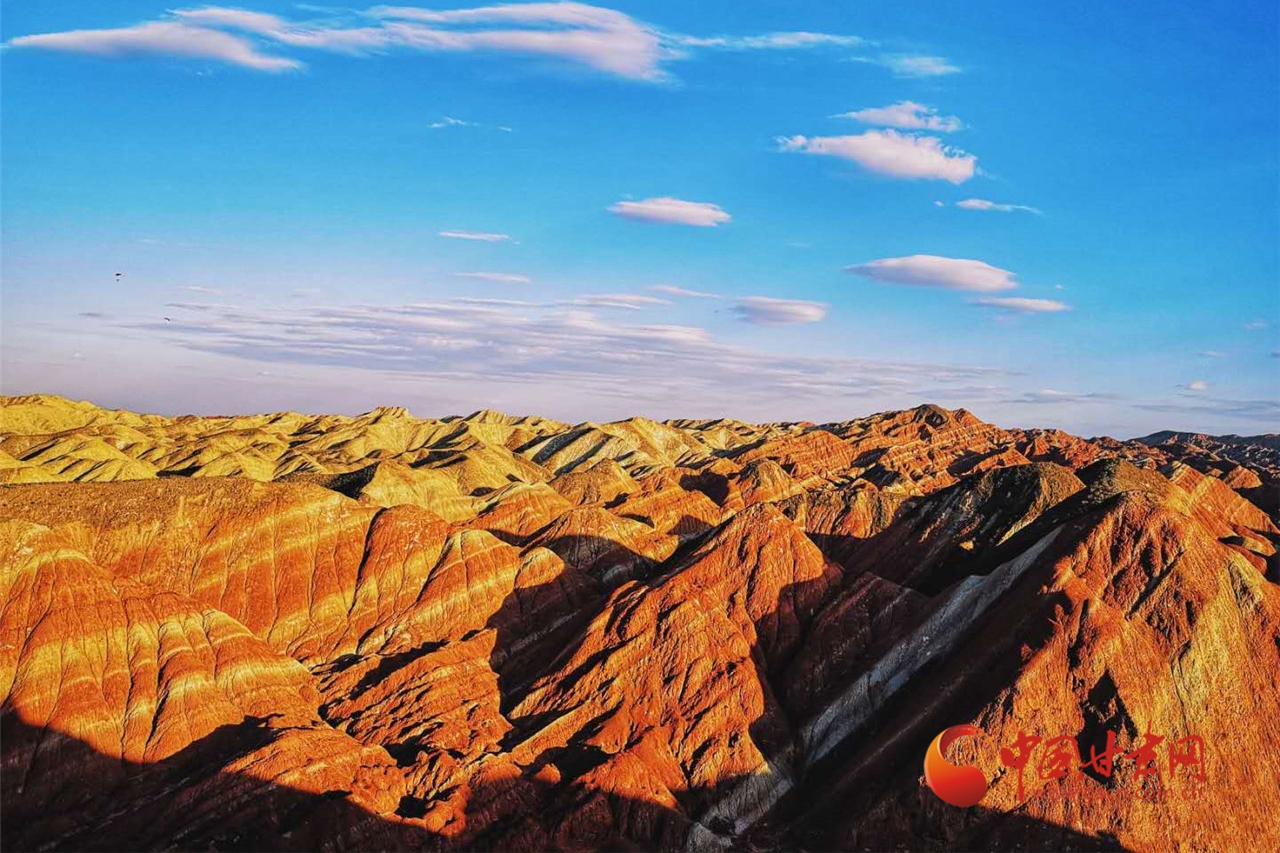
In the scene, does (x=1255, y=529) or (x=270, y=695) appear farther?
(x=1255, y=529)

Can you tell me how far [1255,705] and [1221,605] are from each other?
6591 mm

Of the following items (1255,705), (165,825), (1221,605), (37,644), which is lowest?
(165,825)

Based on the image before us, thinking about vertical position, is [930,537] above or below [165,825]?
above

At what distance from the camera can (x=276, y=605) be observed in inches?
3319

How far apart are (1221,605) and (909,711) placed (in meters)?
22.1

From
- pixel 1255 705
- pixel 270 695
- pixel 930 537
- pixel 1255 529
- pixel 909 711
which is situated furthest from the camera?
pixel 1255 529

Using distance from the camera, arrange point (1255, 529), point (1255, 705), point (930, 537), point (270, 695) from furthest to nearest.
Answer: point (1255, 529) < point (930, 537) < point (270, 695) < point (1255, 705)

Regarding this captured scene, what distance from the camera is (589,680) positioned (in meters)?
69.5

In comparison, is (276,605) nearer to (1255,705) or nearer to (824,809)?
(824,809)

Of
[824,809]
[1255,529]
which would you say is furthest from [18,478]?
[1255,529]

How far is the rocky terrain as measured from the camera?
53281 millimetres

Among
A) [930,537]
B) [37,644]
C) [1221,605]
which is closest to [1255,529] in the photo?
[930,537]

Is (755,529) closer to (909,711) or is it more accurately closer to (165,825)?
(909,711)

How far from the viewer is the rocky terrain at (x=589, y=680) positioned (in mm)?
53281
